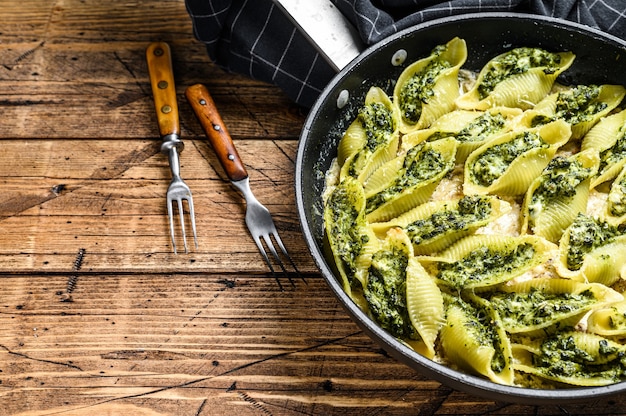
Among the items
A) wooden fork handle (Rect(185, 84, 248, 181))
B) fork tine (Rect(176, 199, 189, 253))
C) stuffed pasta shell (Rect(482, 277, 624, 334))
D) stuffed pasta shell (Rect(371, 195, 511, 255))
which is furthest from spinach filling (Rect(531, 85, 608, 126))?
fork tine (Rect(176, 199, 189, 253))

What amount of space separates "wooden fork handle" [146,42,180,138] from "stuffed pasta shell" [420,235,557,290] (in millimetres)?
1200

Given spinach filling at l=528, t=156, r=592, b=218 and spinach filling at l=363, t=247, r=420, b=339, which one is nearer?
spinach filling at l=363, t=247, r=420, b=339

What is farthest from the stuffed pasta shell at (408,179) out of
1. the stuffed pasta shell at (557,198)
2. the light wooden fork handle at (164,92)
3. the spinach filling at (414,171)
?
the light wooden fork handle at (164,92)

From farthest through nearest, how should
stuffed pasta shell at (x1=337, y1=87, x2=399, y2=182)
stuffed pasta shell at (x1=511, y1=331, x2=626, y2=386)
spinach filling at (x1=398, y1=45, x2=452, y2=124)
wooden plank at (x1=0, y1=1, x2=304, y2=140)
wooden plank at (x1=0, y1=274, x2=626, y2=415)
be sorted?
wooden plank at (x1=0, y1=1, x2=304, y2=140) → spinach filling at (x1=398, y1=45, x2=452, y2=124) → stuffed pasta shell at (x1=337, y1=87, x2=399, y2=182) → wooden plank at (x1=0, y1=274, x2=626, y2=415) → stuffed pasta shell at (x1=511, y1=331, x2=626, y2=386)

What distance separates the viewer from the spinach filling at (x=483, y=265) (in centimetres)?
228

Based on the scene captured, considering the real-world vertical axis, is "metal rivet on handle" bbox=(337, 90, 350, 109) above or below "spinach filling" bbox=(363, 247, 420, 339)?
above

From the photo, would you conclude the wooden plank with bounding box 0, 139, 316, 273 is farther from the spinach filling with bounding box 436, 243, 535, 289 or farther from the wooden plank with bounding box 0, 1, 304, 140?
the spinach filling with bounding box 436, 243, 535, 289

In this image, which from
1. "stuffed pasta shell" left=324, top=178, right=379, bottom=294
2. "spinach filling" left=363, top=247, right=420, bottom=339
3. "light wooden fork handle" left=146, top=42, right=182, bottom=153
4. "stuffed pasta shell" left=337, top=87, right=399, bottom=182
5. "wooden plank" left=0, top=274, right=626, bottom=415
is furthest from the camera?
"light wooden fork handle" left=146, top=42, right=182, bottom=153

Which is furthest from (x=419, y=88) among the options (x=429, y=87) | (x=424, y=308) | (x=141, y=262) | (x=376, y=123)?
(x=141, y=262)

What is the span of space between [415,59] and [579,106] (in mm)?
622

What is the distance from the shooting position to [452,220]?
7.91 ft

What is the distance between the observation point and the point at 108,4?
338 centimetres

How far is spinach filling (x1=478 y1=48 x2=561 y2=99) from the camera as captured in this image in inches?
107

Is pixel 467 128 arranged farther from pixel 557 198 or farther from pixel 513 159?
pixel 557 198
